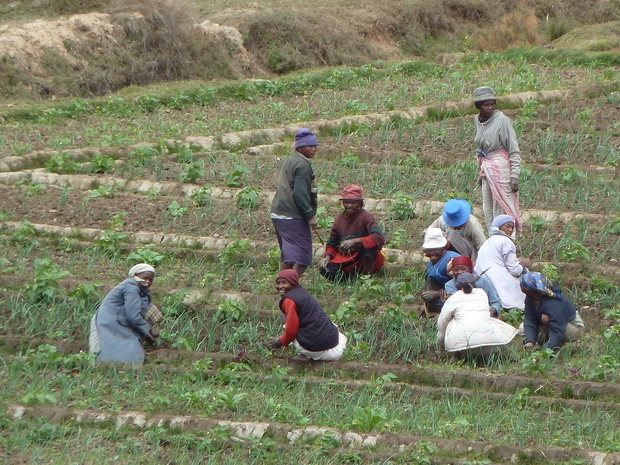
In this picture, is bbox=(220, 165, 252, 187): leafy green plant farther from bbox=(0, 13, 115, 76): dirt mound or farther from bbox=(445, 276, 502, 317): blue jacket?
bbox=(0, 13, 115, 76): dirt mound

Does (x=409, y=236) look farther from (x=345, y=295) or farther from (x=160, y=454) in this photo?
(x=160, y=454)

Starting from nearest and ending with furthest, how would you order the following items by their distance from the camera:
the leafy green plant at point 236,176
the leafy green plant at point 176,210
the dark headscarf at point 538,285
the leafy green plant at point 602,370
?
the leafy green plant at point 602,370
the dark headscarf at point 538,285
the leafy green plant at point 176,210
the leafy green plant at point 236,176

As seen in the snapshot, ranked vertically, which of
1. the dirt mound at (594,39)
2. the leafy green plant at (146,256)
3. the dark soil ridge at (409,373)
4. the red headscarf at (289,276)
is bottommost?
the dirt mound at (594,39)

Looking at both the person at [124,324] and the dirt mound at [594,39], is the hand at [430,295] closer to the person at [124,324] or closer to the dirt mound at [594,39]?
the person at [124,324]

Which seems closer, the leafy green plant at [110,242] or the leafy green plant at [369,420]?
the leafy green plant at [369,420]

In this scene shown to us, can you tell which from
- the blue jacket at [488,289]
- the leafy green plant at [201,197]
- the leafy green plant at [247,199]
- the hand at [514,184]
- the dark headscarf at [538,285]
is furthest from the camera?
the leafy green plant at [201,197]

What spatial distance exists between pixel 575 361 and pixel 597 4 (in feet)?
63.6

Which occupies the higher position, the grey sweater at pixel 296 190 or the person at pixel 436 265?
the grey sweater at pixel 296 190

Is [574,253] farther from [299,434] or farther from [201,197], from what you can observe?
[201,197]

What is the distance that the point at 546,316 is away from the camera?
709cm

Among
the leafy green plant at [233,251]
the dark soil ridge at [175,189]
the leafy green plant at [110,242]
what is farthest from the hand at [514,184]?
the leafy green plant at [110,242]

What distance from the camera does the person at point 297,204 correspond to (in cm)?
795

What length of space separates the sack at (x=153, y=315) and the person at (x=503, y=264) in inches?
110

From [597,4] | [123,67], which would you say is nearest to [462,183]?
[123,67]
